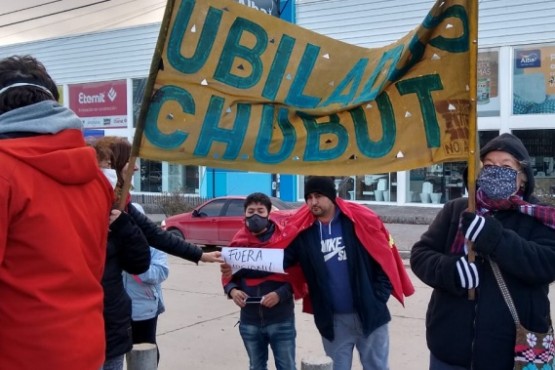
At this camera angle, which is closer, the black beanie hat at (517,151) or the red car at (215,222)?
the black beanie hat at (517,151)

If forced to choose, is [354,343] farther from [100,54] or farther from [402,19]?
[100,54]

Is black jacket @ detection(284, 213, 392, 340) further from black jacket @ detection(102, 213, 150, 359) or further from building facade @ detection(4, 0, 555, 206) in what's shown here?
building facade @ detection(4, 0, 555, 206)

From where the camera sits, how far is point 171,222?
14.5 metres

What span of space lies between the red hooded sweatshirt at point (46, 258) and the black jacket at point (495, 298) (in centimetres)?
171

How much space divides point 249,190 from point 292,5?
6869mm

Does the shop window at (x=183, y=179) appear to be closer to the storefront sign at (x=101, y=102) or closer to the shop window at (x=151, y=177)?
the shop window at (x=151, y=177)

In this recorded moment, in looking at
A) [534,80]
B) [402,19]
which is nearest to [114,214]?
[534,80]

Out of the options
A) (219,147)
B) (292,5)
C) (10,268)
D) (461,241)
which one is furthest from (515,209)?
(292,5)

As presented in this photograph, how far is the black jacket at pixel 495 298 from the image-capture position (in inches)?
110

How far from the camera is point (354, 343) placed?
13.8 feet

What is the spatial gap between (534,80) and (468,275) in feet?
58.1

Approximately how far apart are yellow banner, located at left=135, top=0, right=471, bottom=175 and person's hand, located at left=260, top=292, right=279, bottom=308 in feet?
4.04

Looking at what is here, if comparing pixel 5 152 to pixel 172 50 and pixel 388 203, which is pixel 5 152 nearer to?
pixel 172 50

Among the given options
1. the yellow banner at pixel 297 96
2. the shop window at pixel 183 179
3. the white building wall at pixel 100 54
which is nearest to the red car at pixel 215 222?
the yellow banner at pixel 297 96
